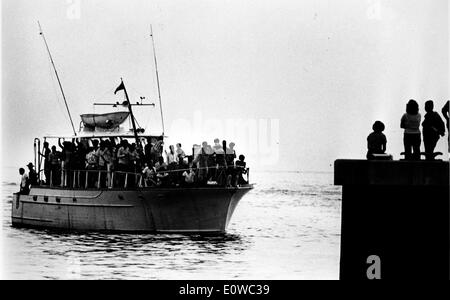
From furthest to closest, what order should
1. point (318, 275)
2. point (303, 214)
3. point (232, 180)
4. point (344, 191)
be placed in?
point (303, 214) < point (232, 180) < point (318, 275) < point (344, 191)

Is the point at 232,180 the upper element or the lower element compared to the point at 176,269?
upper

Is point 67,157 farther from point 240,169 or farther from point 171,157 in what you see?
point 240,169

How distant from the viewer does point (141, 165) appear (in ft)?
111

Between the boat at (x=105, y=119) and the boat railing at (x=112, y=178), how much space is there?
161 cm

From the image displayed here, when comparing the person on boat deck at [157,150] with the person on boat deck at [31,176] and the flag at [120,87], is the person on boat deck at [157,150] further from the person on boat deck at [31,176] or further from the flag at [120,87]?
the person on boat deck at [31,176]

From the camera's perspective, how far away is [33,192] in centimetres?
3753

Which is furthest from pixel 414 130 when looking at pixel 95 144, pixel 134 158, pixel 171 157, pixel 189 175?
pixel 95 144

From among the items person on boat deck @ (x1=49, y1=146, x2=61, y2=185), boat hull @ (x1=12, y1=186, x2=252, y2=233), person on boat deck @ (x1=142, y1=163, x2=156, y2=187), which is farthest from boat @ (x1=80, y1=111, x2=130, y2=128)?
person on boat deck @ (x1=142, y1=163, x2=156, y2=187)

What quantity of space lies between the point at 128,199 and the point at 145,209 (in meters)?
0.62

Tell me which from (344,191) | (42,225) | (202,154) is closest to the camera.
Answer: (344,191)

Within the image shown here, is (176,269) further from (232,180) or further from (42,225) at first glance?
(42,225)

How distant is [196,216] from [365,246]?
66.7ft

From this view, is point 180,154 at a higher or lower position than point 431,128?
lower
